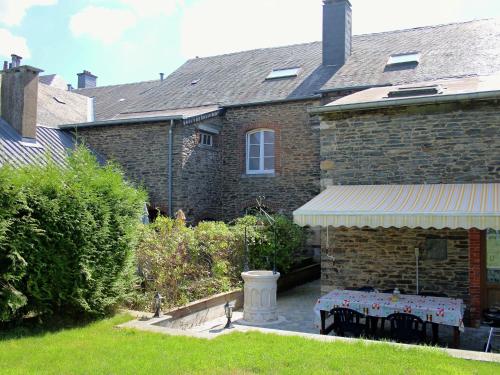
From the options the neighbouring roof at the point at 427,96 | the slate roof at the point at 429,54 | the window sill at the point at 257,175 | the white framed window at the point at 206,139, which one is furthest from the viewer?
the window sill at the point at 257,175

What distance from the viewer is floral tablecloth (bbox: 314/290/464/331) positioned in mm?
8095

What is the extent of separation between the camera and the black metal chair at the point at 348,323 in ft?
28.1

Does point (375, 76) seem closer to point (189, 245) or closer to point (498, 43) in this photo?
point (498, 43)

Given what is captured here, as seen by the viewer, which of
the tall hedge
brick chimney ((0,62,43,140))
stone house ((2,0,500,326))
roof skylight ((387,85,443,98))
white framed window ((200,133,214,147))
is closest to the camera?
the tall hedge

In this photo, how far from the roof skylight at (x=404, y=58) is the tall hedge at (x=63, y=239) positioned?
12.5 meters

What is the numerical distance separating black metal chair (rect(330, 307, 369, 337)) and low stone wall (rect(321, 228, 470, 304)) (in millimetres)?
2323

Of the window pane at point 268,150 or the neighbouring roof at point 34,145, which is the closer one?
the neighbouring roof at point 34,145

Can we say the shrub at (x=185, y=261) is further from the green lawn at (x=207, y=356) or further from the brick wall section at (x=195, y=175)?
the brick wall section at (x=195, y=175)

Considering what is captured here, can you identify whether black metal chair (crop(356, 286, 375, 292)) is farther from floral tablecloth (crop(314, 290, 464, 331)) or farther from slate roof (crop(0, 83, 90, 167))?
slate roof (crop(0, 83, 90, 167))

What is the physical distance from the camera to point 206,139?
62.8ft

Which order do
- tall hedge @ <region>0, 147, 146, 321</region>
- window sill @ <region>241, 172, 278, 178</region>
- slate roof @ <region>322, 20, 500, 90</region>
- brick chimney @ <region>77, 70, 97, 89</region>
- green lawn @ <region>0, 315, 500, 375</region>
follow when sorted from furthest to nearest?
brick chimney @ <region>77, 70, 97, 89</region> → window sill @ <region>241, 172, 278, 178</region> → slate roof @ <region>322, 20, 500, 90</region> → tall hedge @ <region>0, 147, 146, 321</region> → green lawn @ <region>0, 315, 500, 375</region>

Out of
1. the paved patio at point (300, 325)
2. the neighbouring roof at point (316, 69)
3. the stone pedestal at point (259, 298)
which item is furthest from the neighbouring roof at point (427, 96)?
the neighbouring roof at point (316, 69)

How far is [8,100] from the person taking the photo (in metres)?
16.6

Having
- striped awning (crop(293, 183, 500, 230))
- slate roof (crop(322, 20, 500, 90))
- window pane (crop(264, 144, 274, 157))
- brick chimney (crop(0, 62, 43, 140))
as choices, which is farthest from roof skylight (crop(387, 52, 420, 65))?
brick chimney (crop(0, 62, 43, 140))
